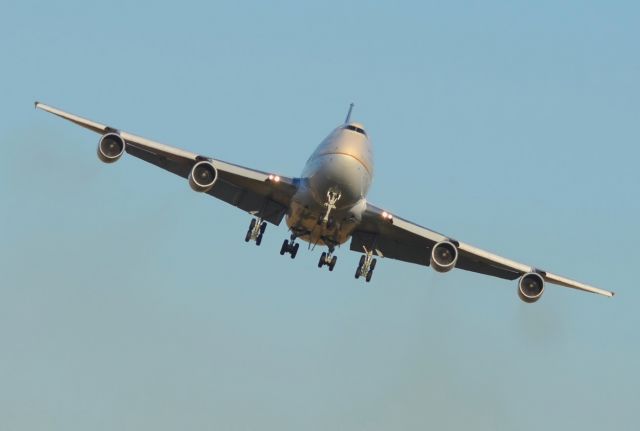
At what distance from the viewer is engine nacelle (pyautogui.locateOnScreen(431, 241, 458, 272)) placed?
5478 cm

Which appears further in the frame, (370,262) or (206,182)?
(370,262)

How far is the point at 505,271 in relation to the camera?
58.5 metres

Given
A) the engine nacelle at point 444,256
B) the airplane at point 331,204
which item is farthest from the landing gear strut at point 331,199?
the engine nacelle at point 444,256

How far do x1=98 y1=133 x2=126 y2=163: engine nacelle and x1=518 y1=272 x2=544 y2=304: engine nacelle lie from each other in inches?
600

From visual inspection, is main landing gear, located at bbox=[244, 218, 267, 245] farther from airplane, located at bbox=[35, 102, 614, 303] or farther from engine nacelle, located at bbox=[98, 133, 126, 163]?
engine nacelle, located at bbox=[98, 133, 126, 163]

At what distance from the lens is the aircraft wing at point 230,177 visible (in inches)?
2110

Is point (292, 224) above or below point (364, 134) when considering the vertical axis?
below

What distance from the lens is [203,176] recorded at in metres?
53.4

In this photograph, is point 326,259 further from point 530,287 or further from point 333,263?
point 530,287

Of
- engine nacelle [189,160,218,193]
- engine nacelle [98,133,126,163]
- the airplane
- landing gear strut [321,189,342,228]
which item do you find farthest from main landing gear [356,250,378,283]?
engine nacelle [98,133,126,163]

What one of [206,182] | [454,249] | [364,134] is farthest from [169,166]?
[454,249]

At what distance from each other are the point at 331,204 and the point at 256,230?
520 centimetres

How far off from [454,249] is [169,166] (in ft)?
35.3

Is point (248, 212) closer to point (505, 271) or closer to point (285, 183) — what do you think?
point (285, 183)
